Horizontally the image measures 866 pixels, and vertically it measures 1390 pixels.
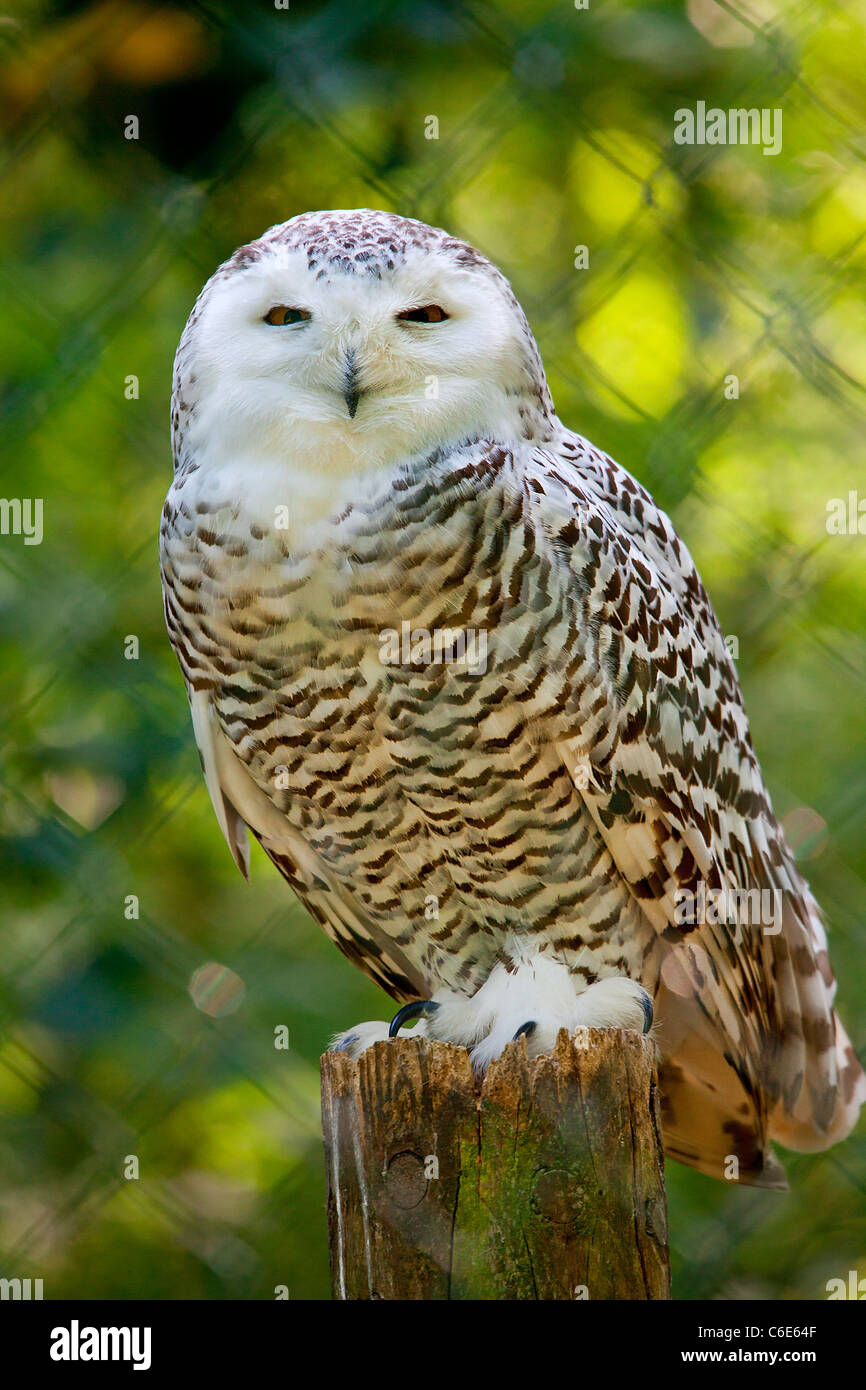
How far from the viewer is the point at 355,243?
1.55 m

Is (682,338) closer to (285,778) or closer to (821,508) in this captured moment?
(821,508)

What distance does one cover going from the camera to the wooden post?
1.22 metres

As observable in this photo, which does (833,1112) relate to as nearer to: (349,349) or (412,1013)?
(412,1013)

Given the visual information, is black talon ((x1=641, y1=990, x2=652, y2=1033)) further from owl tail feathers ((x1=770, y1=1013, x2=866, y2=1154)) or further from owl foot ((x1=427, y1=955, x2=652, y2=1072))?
owl tail feathers ((x1=770, y1=1013, x2=866, y2=1154))

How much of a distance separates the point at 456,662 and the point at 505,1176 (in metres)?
0.59

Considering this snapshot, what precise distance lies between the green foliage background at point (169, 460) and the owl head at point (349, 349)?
2.47 feet

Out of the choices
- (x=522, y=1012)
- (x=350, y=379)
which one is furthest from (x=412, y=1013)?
(x=350, y=379)

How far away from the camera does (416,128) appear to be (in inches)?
96.2

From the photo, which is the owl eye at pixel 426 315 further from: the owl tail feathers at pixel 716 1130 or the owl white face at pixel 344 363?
the owl tail feathers at pixel 716 1130

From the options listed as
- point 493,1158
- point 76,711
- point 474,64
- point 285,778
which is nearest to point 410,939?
point 285,778

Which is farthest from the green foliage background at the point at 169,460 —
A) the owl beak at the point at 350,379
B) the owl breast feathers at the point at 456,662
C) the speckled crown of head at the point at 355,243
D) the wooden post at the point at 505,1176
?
the wooden post at the point at 505,1176

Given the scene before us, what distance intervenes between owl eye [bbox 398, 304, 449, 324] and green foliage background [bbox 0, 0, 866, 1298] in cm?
77

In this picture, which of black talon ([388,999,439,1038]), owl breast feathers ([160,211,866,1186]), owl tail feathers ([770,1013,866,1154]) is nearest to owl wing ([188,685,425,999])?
owl breast feathers ([160,211,866,1186])

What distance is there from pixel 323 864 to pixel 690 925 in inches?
20.9
